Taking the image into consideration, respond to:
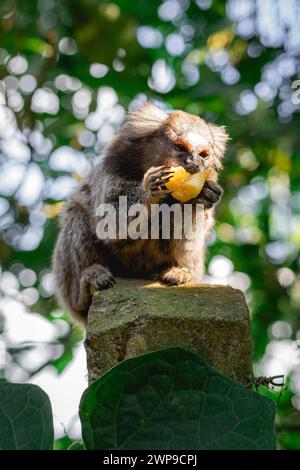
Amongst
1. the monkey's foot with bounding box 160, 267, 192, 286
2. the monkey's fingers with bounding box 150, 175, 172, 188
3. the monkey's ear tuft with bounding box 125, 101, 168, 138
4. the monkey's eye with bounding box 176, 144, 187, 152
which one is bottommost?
the monkey's foot with bounding box 160, 267, 192, 286

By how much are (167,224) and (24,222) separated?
2828 millimetres

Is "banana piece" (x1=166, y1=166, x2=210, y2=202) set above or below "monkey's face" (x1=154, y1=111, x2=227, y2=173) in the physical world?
below

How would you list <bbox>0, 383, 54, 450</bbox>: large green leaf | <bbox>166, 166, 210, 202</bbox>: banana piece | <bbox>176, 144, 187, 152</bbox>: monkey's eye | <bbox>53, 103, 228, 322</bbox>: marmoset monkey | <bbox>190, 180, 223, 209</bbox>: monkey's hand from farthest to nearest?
<bbox>176, 144, 187, 152</bbox>: monkey's eye → <bbox>53, 103, 228, 322</bbox>: marmoset monkey → <bbox>190, 180, 223, 209</bbox>: monkey's hand → <bbox>166, 166, 210, 202</bbox>: banana piece → <bbox>0, 383, 54, 450</bbox>: large green leaf

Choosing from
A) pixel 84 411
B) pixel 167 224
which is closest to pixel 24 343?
pixel 167 224

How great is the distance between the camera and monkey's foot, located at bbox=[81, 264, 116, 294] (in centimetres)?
319

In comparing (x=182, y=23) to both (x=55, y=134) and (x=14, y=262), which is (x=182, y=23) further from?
(x=14, y=262)

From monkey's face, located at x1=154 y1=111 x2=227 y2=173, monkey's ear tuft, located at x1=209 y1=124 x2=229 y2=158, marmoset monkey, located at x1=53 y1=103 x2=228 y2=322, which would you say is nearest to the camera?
marmoset monkey, located at x1=53 y1=103 x2=228 y2=322

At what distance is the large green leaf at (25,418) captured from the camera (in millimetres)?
1411

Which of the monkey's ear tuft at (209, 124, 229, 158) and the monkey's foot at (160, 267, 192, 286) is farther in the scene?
the monkey's ear tuft at (209, 124, 229, 158)

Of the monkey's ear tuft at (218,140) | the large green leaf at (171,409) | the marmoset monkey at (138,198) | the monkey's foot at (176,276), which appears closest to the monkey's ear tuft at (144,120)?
the marmoset monkey at (138,198)

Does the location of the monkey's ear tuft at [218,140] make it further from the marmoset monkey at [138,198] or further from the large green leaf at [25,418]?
the large green leaf at [25,418]

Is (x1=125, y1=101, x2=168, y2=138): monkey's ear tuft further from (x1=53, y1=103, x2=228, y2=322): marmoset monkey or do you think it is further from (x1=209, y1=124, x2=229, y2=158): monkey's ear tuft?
(x1=209, y1=124, x2=229, y2=158): monkey's ear tuft

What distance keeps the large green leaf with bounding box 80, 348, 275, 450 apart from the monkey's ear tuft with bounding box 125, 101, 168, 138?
259cm

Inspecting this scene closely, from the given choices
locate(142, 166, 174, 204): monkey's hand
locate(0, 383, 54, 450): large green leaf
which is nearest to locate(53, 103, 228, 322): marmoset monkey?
locate(142, 166, 174, 204): monkey's hand
